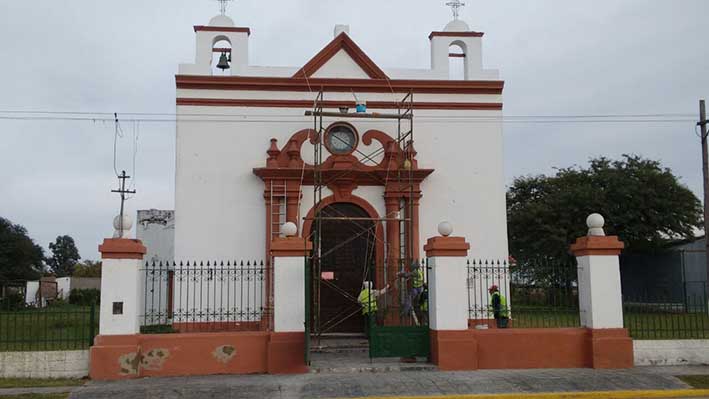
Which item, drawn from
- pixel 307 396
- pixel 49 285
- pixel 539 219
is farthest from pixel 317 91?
pixel 49 285

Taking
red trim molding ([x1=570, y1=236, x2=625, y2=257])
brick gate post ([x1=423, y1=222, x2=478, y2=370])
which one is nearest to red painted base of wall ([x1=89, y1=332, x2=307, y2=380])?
brick gate post ([x1=423, y1=222, x2=478, y2=370])

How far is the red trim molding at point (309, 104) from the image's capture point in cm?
1598

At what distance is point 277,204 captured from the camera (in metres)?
15.7

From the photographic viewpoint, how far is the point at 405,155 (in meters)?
16.0

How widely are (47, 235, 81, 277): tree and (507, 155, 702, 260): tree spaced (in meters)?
90.7

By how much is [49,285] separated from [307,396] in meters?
34.0

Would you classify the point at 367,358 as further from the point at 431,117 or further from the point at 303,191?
the point at 431,117

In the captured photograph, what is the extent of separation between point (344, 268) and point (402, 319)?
2.73 meters

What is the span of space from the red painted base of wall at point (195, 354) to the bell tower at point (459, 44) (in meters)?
8.27

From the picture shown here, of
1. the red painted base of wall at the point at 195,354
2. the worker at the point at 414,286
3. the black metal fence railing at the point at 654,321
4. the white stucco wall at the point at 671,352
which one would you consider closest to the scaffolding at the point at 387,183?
the worker at the point at 414,286

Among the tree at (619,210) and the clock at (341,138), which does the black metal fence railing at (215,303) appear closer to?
the clock at (341,138)

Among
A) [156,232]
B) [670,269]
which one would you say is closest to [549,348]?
[156,232]

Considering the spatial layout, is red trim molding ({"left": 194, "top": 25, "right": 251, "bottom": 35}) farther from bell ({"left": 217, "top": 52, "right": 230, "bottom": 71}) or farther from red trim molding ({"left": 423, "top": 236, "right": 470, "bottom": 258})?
red trim molding ({"left": 423, "top": 236, "right": 470, "bottom": 258})

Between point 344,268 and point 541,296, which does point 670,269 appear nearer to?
point 541,296
